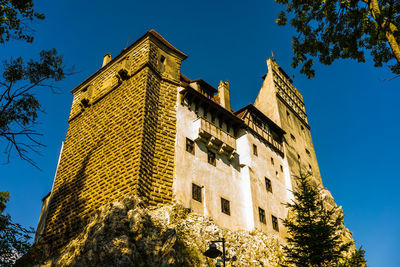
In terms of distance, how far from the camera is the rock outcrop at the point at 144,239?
47.4ft

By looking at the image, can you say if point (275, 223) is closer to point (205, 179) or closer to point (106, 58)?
point (205, 179)

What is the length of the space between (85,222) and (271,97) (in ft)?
78.3

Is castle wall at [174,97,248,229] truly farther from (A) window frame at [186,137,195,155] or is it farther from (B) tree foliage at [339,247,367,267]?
(B) tree foliage at [339,247,367,267]

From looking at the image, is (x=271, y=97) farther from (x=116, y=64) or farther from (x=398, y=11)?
(x=398, y=11)

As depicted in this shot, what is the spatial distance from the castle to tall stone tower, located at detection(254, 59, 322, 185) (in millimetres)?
4426

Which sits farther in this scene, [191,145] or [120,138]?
[191,145]

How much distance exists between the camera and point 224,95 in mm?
28859

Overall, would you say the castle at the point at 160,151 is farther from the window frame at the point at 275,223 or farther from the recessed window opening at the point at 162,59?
the recessed window opening at the point at 162,59

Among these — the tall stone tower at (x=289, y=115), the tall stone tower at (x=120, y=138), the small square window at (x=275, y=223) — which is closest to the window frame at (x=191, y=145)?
the tall stone tower at (x=120, y=138)

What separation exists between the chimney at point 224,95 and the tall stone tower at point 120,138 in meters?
5.34

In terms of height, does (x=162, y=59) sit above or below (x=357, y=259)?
above

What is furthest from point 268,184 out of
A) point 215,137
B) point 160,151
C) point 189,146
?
point 160,151

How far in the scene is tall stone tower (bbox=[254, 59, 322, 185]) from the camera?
33.4 metres

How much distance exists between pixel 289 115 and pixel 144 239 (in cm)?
2608
